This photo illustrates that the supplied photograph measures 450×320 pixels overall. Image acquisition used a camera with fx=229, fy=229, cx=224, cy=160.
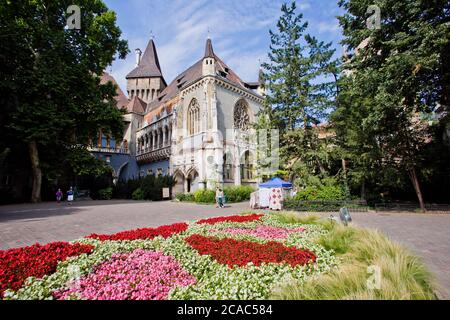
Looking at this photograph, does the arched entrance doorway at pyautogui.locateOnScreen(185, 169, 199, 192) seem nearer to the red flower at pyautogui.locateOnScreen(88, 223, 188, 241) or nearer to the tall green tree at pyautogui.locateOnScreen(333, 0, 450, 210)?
the tall green tree at pyautogui.locateOnScreen(333, 0, 450, 210)

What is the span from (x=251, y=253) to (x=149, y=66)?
56384 millimetres

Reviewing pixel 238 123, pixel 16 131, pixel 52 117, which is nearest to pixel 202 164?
pixel 238 123

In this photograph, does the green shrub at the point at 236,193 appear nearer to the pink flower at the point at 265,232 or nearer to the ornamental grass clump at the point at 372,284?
the pink flower at the point at 265,232

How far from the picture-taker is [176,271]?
366cm

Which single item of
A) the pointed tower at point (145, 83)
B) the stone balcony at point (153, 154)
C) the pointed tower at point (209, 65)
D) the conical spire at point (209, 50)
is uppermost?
the pointed tower at point (145, 83)

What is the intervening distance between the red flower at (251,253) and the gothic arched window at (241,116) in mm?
29111

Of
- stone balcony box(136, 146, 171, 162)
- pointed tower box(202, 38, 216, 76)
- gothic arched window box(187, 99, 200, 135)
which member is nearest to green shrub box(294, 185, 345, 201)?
gothic arched window box(187, 99, 200, 135)

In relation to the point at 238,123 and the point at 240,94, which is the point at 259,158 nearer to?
the point at 238,123

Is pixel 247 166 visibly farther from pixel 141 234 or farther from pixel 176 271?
pixel 176 271

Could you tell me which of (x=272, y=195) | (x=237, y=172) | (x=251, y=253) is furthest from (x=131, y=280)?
(x=237, y=172)

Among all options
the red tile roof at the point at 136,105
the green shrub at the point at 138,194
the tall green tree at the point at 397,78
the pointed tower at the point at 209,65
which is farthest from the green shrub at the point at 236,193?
the red tile roof at the point at 136,105

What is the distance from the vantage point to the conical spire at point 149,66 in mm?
51000

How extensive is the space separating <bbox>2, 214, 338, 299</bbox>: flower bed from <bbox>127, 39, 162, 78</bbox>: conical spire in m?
52.3

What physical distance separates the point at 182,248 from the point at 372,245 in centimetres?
362
